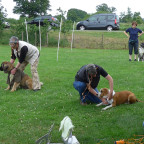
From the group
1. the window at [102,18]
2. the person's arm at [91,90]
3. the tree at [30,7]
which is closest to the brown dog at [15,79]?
the person's arm at [91,90]

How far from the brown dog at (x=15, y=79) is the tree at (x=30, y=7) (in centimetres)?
4272

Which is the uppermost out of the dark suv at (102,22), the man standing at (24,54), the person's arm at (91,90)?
the dark suv at (102,22)

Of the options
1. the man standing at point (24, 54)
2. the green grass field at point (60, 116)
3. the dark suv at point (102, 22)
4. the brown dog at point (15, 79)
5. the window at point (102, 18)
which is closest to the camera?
the green grass field at point (60, 116)

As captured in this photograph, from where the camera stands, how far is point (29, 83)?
26.6 feet

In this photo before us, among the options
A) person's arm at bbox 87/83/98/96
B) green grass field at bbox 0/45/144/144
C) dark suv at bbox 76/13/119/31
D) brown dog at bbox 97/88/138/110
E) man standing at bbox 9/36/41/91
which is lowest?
green grass field at bbox 0/45/144/144

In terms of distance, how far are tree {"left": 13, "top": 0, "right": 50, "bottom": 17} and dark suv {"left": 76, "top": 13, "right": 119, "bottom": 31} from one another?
19.9 m

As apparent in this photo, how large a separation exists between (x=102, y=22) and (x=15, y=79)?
2425cm

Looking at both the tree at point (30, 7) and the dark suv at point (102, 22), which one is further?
the tree at point (30, 7)

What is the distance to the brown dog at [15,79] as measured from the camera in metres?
7.85

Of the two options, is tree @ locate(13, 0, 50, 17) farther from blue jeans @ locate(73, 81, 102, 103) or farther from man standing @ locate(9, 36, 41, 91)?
blue jeans @ locate(73, 81, 102, 103)

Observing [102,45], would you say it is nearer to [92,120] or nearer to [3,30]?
[3,30]

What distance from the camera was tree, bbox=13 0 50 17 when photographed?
1925 inches

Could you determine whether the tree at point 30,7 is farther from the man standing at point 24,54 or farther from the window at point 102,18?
the man standing at point 24,54

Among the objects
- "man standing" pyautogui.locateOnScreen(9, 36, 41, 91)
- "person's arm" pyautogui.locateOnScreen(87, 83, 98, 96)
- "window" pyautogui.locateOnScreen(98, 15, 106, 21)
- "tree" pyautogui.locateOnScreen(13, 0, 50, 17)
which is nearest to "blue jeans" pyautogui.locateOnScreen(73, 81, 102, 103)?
"person's arm" pyautogui.locateOnScreen(87, 83, 98, 96)
